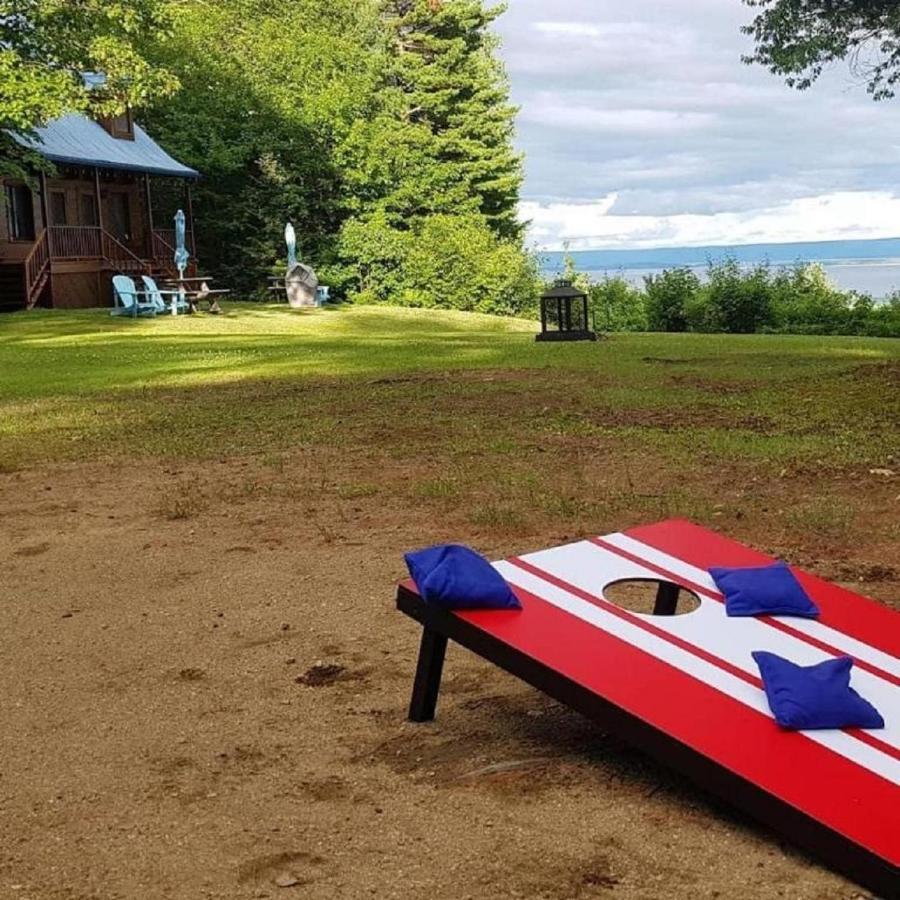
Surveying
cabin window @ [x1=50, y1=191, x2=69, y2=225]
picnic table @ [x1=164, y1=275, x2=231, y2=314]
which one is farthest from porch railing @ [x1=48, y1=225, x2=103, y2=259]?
picnic table @ [x1=164, y1=275, x2=231, y2=314]

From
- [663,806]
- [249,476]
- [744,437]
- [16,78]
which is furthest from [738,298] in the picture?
[663,806]

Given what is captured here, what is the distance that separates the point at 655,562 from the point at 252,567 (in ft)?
6.92

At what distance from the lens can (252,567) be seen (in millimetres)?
5094

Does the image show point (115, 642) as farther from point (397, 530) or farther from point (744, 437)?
point (744, 437)

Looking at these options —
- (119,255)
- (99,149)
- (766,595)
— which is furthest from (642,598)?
(99,149)

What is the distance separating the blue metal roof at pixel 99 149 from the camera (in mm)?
27781

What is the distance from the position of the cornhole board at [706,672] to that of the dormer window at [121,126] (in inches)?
1171

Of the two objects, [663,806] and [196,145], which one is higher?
[196,145]

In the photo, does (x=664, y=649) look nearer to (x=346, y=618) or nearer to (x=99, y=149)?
(x=346, y=618)

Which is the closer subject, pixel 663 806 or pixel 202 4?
pixel 663 806

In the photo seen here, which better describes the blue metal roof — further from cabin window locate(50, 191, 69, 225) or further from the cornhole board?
the cornhole board

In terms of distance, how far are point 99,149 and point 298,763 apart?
28759 mm

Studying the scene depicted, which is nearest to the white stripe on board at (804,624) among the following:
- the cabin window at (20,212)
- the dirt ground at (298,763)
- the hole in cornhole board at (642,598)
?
the hole in cornhole board at (642,598)

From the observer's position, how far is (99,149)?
95.9 ft
